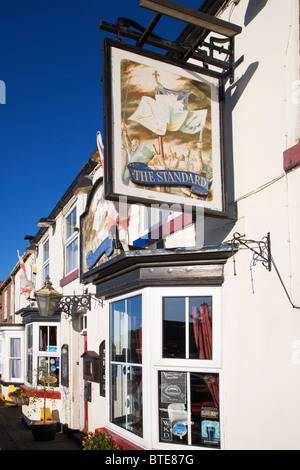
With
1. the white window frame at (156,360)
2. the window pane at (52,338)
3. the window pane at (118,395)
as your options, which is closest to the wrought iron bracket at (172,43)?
the white window frame at (156,360)

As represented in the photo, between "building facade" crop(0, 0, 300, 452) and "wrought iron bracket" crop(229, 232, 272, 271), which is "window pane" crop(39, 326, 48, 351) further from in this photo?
"wrought iron bracket" crop(229, 232, 272, 271)

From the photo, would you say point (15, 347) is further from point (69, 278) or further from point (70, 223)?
point (70, 223)

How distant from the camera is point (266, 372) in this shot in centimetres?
431

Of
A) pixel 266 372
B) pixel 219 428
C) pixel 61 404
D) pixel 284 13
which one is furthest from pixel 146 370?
pixel 61 404

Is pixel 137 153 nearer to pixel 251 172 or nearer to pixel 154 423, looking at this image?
pixel 251 172

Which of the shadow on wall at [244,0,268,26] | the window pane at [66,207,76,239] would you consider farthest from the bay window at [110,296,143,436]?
the window pane at [66,207,76,239]

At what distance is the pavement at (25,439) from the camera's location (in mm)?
9820

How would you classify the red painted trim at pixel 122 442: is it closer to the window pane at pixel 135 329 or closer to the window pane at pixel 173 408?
the window pane at pixel 173 408

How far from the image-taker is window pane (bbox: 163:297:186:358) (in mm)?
5016

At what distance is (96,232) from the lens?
8.59 metres

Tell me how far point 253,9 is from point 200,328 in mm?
3451

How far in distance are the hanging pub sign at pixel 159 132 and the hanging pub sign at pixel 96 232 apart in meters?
2.81

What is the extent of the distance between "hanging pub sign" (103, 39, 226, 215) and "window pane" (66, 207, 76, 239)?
7.19m
